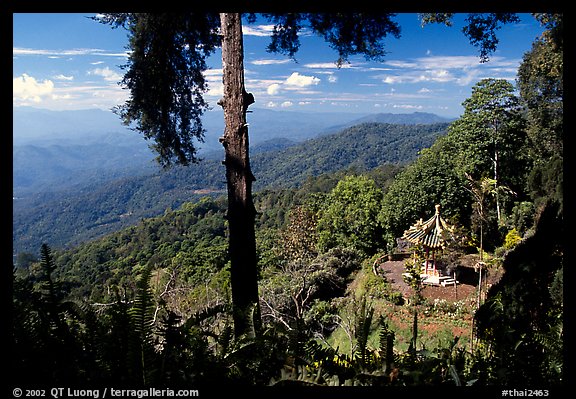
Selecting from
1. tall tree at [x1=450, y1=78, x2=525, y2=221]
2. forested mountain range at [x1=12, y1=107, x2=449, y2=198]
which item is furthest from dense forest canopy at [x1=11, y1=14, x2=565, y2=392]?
forested mountain range at [x1=12, y1=107, x2=449, y2=198]

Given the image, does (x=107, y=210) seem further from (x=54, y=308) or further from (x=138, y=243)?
(x=54, y=308)

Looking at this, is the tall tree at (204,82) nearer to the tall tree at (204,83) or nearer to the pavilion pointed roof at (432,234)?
the tall tree at (204,83)

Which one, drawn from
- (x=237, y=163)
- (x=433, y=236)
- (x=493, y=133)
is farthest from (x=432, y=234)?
(x=237, y=163)

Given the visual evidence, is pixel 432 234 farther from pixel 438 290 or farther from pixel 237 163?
pixel 237 163

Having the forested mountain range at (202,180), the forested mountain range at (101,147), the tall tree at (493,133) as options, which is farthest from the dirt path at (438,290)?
the forested mountain range at (101,147)

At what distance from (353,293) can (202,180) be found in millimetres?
66553

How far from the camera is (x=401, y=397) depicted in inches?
41.0

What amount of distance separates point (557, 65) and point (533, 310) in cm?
1287

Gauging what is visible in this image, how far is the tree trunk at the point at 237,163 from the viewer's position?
10.3ft

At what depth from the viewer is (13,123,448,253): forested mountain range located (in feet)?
188

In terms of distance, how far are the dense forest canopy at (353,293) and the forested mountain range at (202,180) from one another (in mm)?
33274

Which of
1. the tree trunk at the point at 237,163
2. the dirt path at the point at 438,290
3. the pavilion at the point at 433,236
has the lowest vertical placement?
the dirt path at the point at 438,290

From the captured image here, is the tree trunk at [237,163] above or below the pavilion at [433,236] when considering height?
above

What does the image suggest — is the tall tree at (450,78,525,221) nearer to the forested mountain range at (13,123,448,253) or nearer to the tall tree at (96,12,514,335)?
the tall tree at (96,12,514,335)
